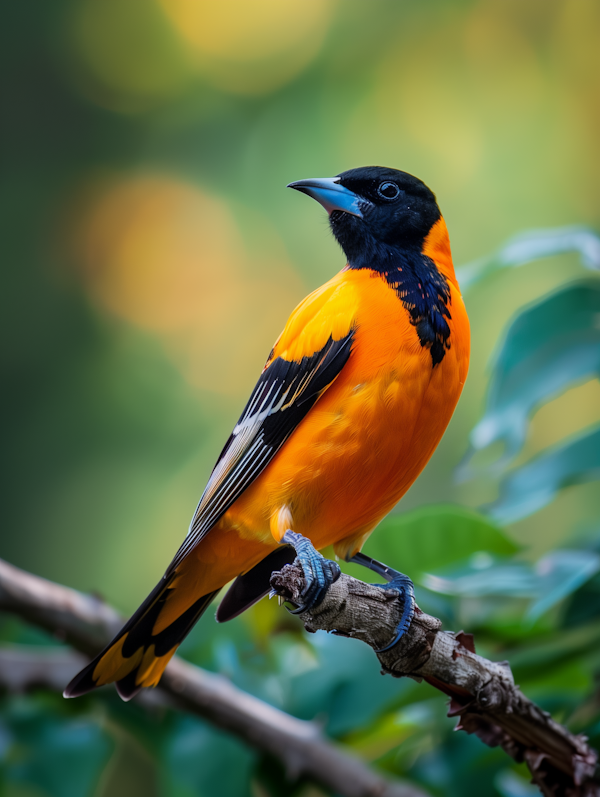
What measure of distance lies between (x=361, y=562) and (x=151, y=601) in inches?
26.9

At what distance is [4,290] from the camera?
791 centimetres

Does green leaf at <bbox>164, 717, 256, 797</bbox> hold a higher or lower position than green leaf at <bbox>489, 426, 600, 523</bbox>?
lower

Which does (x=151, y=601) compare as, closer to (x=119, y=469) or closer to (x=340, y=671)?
(x=340, y=671)

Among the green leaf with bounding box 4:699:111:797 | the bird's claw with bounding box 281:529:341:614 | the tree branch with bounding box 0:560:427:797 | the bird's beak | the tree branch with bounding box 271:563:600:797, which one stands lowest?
the green leaf with bounding box 4:699:111:797

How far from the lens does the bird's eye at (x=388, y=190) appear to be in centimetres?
262

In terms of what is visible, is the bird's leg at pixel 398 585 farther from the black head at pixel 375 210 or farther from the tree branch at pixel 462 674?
the black head at pixel 375 210

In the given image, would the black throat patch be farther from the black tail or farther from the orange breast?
the black tail

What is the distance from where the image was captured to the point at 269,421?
2.38m

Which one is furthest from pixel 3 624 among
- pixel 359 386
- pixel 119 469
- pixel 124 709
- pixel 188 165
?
pixel 188 165

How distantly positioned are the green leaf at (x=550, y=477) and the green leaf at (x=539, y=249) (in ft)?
2.12

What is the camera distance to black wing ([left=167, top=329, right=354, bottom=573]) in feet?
7.45

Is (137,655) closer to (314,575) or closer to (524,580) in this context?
(314,575)

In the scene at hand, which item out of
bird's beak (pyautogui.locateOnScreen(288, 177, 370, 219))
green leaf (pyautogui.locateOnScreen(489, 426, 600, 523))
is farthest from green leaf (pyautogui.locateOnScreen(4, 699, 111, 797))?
bird's beak (pyautogui.locateOnScreen(288, 177, 370, 219))

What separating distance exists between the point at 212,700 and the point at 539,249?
6.51 ft
